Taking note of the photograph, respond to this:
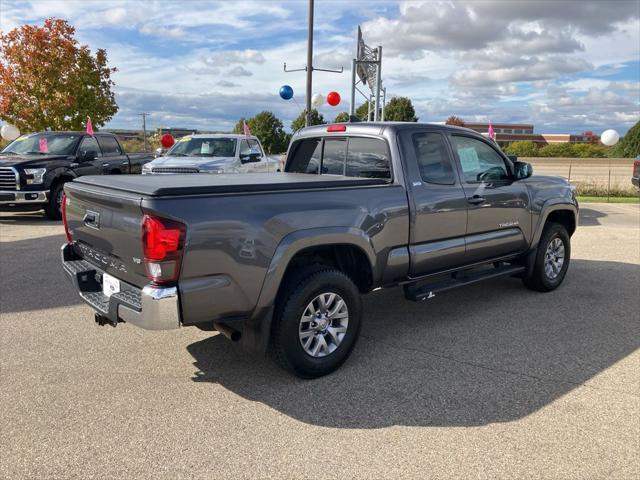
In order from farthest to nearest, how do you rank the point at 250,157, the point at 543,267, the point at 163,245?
the point at 250,157
the point at 543,267
the point at 163,245

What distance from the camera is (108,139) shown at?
43.7 feet

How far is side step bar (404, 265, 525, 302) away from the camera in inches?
184

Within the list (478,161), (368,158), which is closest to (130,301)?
(368,158)

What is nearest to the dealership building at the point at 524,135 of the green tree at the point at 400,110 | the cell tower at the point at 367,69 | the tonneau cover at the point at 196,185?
the green tree at the point at 400,110

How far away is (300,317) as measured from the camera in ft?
12.3

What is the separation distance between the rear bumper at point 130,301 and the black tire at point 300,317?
29.7 inches

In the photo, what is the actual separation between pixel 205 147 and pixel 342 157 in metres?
8.71

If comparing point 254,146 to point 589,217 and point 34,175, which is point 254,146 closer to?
Result: point 34,175

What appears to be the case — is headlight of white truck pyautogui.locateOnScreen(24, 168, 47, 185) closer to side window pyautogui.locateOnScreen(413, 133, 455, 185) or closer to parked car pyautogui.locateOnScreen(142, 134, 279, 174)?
parked car pyautogui.locateOnScreen(142, 134, 279, 174)

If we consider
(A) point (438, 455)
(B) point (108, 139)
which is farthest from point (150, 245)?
(B) point (108, 139)

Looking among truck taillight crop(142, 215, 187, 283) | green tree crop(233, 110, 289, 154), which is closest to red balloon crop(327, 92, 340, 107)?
truck taillight crop(142, 215, 187, 283)

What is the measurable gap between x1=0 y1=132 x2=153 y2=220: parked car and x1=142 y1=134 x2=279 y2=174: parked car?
3.74 feet

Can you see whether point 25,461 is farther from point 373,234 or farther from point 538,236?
point 538,236

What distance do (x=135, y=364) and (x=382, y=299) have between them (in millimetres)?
2854
